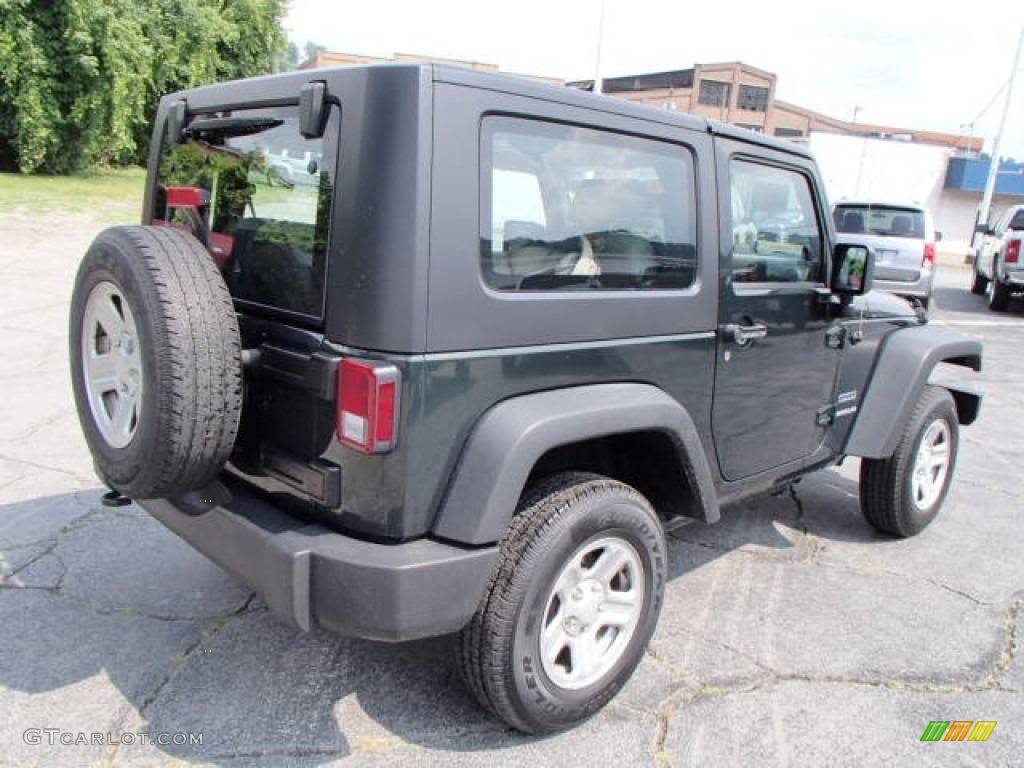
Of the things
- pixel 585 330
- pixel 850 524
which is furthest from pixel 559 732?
pixel 850 524

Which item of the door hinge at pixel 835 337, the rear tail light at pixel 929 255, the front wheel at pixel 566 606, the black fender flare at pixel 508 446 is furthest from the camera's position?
the rear tail light at pixel 929 255

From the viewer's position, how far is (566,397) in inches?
91.4

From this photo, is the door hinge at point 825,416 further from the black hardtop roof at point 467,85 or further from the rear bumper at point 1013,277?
the rear bumper at point 1013,277

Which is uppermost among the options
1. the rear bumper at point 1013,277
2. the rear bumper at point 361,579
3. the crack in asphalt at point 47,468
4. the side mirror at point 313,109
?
the side mirror at point 313,109

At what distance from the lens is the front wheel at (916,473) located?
12.7 ft

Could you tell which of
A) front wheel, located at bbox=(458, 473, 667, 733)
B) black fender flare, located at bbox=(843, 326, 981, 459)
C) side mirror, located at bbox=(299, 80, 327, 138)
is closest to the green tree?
side mirror, located at bbox=(299, 80, 327, 138)

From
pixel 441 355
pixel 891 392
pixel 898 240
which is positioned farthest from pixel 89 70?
pixel 441 355

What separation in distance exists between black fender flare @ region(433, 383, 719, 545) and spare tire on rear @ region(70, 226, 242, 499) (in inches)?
25.5

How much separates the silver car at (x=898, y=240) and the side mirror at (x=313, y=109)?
979cm

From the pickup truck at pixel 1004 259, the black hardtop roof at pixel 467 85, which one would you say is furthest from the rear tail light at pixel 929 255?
the black hardtop roof at pixel 467 85

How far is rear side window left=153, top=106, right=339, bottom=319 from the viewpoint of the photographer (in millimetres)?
Answer: 2199

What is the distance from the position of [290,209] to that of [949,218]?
45.6 metres

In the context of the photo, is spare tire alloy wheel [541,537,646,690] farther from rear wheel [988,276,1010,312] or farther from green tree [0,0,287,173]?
green tree [0,0,287,173]

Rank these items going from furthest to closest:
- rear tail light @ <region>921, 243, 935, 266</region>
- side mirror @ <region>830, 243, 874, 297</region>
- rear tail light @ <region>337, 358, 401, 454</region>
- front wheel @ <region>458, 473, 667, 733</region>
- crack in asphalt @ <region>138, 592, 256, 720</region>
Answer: rear tail light @ <region>921, 243, 935, 266</region>, side mirror @ <region>830, 243, 874, 297</region>, crack in asphalt @ <region>138, 592, 256, 720</region>, front wheel @ <region>458, 473, 667, 733</region>, rear tail light @ <region>337, 358, 401, 454</region>
